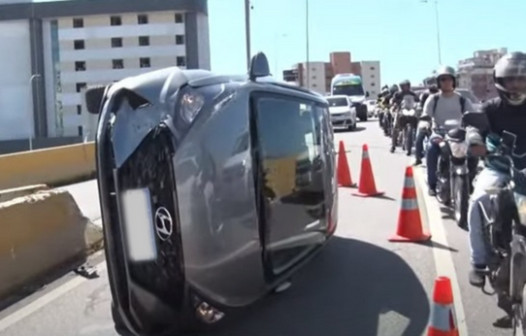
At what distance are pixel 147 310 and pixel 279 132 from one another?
1.72 metres

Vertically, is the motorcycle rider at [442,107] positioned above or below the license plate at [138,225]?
above

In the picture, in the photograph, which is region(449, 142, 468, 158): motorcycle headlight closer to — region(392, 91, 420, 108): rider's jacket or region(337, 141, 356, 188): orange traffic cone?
region(337, 141, 356, 188): orange traffic cone

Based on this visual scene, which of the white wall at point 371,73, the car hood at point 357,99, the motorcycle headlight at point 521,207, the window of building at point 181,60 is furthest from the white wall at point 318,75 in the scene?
the motorcycle headlight at point 521,207

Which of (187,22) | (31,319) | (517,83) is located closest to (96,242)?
(31,319)

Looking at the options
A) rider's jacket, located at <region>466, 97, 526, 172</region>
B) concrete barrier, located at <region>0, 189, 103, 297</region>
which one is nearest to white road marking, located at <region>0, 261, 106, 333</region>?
concrete barrier, located at <region>0, 189, 103, 297</region>

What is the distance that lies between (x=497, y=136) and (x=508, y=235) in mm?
798

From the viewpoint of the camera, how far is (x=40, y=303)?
605 centimetres

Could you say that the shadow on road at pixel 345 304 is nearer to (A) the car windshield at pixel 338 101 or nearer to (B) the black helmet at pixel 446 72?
(B) the black helmet at pixel 446 72

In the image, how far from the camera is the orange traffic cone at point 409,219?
7895 mm

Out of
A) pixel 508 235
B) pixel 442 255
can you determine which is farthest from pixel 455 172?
pixel 508 235

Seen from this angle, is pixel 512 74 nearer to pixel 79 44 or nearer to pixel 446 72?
pixel 446 72

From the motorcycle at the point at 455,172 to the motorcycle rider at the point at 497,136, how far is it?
2700 millimetres

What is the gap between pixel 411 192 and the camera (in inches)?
311

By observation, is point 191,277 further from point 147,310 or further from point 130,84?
point 130,84
